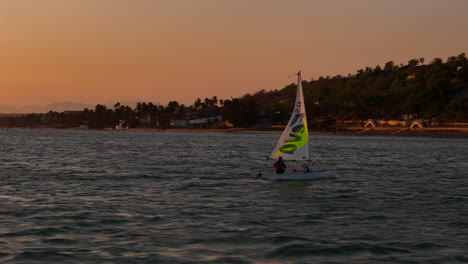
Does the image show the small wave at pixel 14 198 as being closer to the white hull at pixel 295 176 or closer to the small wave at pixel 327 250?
the white hull at pixel 295 176

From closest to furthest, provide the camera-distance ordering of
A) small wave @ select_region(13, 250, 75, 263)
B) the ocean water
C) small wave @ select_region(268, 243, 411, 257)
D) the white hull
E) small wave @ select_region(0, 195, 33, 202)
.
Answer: small wave @ select_region(13, 250, 75, 263), the ocean water, small wave @ select_region(268, 243, 411, 257), small wave @ select_region(0, 195, 33, 202), the white hull

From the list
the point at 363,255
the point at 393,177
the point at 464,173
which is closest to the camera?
the point at 363,255

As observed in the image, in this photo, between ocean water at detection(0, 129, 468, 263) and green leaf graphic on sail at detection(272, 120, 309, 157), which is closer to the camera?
ocean water at detection(0, 129, 468, 263)

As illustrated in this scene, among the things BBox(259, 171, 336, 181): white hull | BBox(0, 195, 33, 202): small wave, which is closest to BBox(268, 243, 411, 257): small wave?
BBox(0, 195, 33, 202): small wave

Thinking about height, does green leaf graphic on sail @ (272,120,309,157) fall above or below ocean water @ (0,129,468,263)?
above

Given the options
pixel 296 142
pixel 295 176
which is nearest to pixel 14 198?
pixel 295 176

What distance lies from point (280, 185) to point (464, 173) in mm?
25545

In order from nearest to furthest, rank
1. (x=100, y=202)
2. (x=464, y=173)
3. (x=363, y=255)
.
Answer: (x=363, y=255) → (x=100, y=202) → (x=464, y=173)

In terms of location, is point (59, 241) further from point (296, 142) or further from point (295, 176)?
point (296, 142)

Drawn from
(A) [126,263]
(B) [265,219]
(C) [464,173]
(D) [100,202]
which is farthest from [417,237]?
(C) [464,173]

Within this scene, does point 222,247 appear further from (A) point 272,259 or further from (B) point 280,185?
(B) point 280,185

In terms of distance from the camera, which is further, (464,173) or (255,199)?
(464,173)

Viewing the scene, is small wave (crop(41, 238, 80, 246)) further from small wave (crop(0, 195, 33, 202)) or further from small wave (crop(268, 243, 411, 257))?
small wave (crop(0, 195, 33, 202))

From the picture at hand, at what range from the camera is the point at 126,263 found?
61.5 feet
